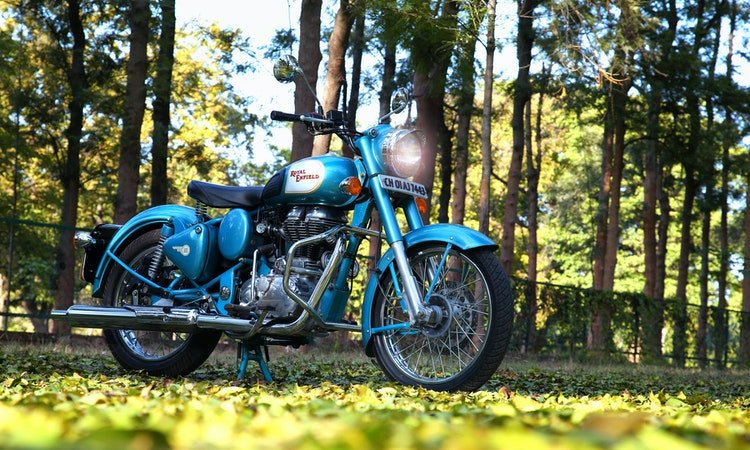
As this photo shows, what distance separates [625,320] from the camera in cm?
2042

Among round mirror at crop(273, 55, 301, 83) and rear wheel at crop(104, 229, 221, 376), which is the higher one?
round mirror at crop(273, 55, 301, 83)

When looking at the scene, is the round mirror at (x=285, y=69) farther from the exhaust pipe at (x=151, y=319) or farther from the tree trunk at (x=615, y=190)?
the tree trunk at (x=615, y=190)

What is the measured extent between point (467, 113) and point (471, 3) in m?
9.85

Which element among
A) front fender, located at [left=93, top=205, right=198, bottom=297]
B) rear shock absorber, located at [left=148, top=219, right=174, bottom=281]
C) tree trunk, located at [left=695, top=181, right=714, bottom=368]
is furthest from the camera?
tree trunk, located at [left=695, top=181, right=714, bottom=368]

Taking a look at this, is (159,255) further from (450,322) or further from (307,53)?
(307,53)

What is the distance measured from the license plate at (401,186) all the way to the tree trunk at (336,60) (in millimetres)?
8036

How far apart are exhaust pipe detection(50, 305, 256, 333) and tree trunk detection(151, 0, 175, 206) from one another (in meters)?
10.1

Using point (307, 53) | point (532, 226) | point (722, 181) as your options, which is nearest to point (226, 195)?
point (307, 53)

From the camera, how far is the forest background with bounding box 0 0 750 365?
47.9 feet

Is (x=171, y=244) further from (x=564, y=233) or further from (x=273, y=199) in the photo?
(x=564, y=233)

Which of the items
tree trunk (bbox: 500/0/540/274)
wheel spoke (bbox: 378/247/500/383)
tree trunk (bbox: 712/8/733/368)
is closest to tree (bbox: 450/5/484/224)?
tree trunk (bbox: 500/0/540/274)

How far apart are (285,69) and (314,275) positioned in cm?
136

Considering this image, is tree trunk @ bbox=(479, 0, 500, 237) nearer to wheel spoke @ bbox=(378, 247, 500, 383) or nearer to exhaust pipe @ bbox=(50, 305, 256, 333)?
wheel spoke @ bbox=(378, 247, 500, 383)

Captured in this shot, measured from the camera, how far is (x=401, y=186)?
650cm
